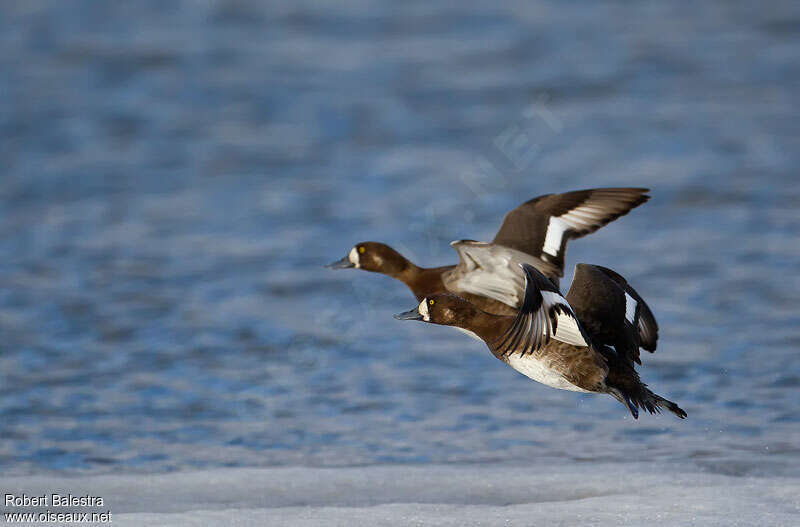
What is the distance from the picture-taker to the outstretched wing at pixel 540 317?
569 cm

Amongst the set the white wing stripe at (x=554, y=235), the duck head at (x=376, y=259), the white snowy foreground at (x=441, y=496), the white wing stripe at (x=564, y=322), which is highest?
the duck head at (x=376, y=259)

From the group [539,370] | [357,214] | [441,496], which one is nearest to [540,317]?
[539,370]

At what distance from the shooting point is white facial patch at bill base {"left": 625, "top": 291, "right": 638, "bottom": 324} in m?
6.46

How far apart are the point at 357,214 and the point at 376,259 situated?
2889mm

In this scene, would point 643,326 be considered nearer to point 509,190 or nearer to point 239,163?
point 509,190

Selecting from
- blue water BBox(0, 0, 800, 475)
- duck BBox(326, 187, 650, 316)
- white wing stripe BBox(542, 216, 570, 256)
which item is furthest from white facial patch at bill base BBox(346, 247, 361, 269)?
white wing stripe BBox(542, 216, 570, 256)

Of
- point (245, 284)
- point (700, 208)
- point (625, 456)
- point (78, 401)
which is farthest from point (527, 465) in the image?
point (700, 208)

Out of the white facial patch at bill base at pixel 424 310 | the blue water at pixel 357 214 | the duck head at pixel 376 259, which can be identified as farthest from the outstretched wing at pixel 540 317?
the duck head at pixel 376 259

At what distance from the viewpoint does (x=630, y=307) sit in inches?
255

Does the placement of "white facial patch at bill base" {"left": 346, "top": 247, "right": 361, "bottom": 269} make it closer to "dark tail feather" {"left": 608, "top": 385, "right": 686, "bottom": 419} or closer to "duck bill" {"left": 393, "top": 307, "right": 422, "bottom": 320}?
"duck bill" {"left": 393, "top": 307, "right": 422, "bottom": 320}

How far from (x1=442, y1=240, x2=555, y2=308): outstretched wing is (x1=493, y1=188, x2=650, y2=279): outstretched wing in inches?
6.5

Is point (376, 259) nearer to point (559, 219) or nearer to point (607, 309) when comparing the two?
point (559, 219)

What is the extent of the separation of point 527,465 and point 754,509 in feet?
4.45

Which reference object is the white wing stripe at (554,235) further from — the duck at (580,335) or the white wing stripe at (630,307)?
the white wing stripe at (630,307)
